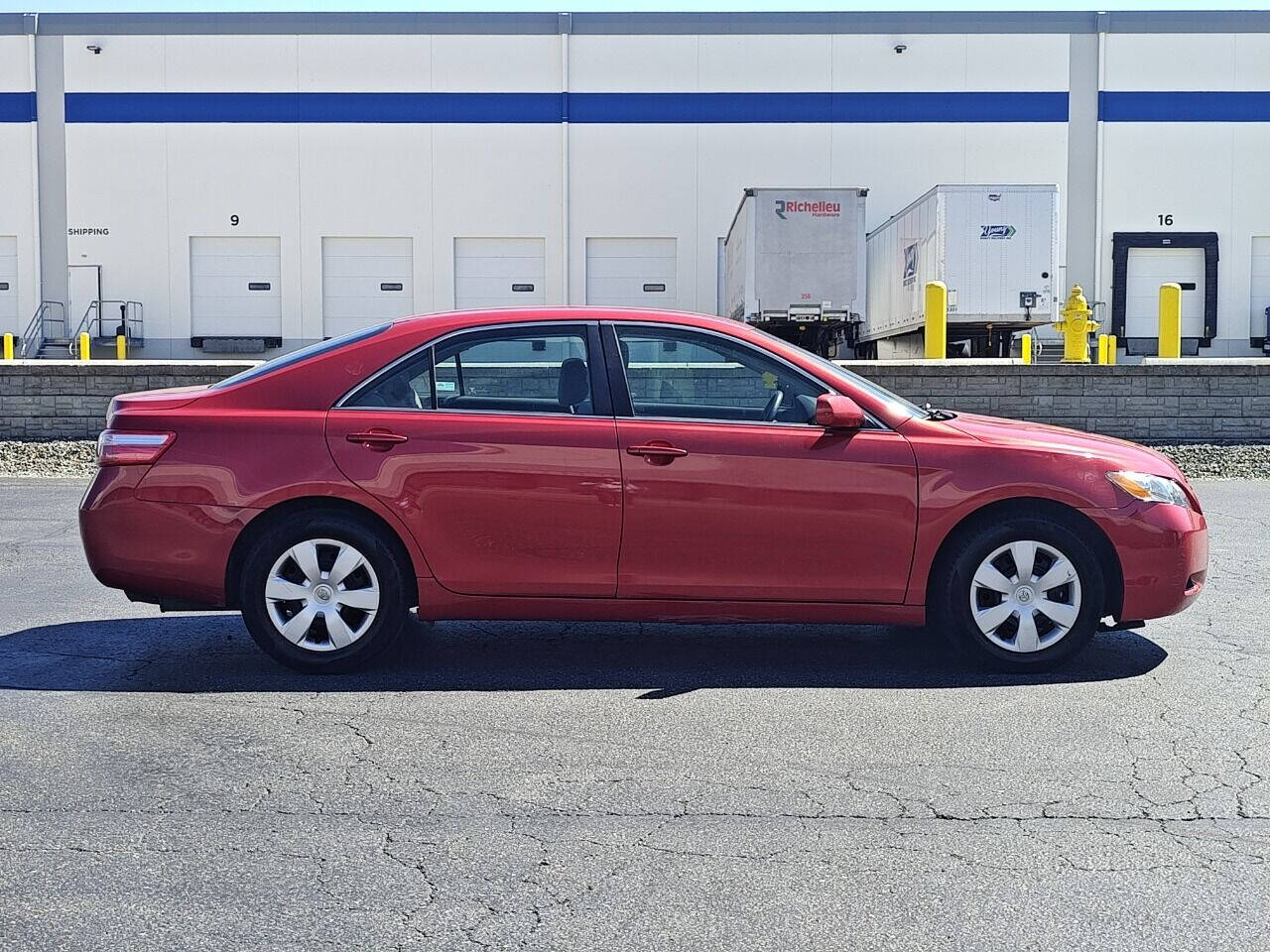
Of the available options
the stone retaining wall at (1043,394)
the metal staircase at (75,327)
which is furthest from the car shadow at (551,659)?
the metal staircase at (75,327)

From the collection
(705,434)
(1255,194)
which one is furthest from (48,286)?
(705,434)

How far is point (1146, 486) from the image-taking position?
571 cm

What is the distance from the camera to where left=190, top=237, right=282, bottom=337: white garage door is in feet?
102

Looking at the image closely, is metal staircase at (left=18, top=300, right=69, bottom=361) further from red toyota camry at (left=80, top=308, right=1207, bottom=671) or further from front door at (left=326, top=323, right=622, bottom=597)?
front door at (left=326, top=323, right=622, bottom=597)

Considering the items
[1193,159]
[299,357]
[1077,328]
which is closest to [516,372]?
[299,357]

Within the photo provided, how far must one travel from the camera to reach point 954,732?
15.9 feet

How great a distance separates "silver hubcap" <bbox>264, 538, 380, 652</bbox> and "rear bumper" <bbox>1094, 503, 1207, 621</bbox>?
118 inches

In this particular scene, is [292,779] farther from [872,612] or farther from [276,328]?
[276,328]

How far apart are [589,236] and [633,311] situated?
25703 mm

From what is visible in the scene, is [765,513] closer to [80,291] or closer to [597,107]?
[597,107]

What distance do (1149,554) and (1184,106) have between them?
28780 millimetres

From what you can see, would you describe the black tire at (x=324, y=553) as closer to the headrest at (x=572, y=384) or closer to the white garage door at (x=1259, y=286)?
the headrest at (x=572, y=384)

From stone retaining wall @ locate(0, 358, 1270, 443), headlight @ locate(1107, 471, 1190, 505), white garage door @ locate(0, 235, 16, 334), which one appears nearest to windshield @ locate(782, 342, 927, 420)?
headlight @ locate(1107, 471, 1190, 505)

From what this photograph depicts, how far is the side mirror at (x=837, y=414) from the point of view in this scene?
555 centimetres
